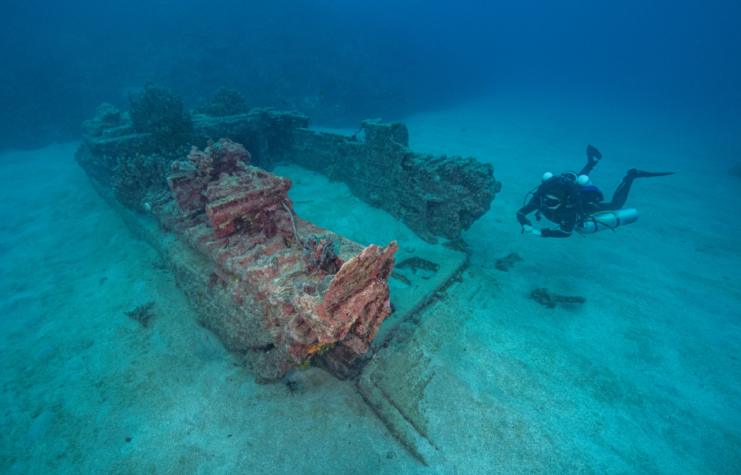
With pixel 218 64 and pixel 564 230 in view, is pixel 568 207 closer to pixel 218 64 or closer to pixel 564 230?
pixel 564 230

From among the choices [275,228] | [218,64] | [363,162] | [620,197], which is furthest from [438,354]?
[218,64]

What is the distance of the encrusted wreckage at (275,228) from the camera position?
288 cm

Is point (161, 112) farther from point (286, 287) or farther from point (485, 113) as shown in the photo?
point (485, 113)

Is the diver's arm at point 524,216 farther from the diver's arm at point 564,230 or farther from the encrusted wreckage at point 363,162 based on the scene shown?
the encrusted wreckage at point 363,162

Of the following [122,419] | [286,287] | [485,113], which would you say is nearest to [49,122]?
[122,419]

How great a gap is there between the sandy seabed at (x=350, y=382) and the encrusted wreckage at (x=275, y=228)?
664 mm

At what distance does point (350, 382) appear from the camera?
4.20 metres

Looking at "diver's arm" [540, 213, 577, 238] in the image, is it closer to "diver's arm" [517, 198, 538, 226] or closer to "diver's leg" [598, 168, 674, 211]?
"diver's arm" [517, 198, 538, 226]

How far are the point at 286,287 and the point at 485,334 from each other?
380cm

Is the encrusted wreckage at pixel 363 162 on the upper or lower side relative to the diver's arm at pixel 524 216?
upper

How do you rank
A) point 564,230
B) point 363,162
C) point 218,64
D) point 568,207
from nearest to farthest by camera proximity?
point 568,207
point 564,230
point 363,162
point 218,64

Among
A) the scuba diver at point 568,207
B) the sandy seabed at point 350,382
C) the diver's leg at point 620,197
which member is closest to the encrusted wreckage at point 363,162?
the sandy seabed at point 350,382

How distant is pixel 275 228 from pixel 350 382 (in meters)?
2.69

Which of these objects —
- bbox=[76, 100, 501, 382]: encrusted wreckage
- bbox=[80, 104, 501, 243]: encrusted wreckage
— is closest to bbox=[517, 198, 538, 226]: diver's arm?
bbox=[80, 104, 501, 243]: encrusted wreckage
